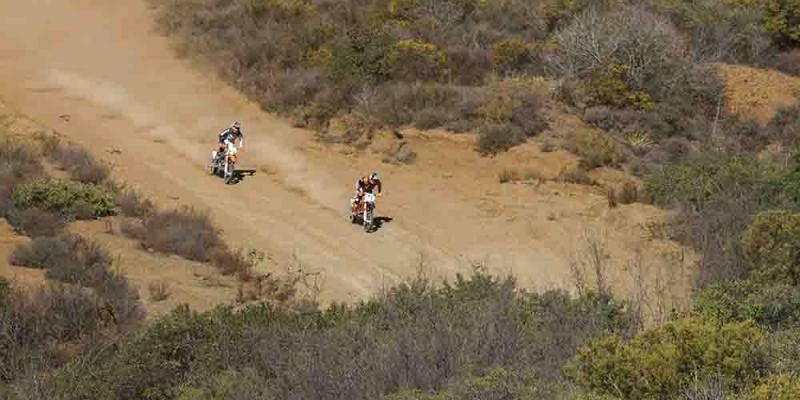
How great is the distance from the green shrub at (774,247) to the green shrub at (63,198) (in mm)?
10927

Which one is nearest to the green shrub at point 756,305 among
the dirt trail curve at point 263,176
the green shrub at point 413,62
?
the dirt trail curve at point 263,176

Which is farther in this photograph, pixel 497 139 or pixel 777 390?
pixel 497 139

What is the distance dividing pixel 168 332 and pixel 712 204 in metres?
10.8

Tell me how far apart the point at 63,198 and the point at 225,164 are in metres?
3.55

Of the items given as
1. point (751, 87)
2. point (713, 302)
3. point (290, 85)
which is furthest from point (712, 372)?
point (751, 87)

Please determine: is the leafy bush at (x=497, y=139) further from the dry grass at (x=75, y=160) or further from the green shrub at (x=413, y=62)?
the dry grass at (x=75, y=160)

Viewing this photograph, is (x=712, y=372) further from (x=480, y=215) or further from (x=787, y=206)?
(x=480, y=215)

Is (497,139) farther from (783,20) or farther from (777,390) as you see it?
(777,390)

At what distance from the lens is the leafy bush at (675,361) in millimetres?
7762

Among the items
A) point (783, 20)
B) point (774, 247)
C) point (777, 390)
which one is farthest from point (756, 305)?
point (783, 20)

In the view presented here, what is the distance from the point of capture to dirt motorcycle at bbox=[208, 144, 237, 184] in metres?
19.8

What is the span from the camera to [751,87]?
2558cm

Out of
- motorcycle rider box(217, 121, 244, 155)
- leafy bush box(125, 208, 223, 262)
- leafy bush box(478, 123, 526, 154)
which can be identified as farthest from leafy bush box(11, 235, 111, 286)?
leafy bush box(478, 123, 526, 154)

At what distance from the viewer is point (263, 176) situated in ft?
67.6
